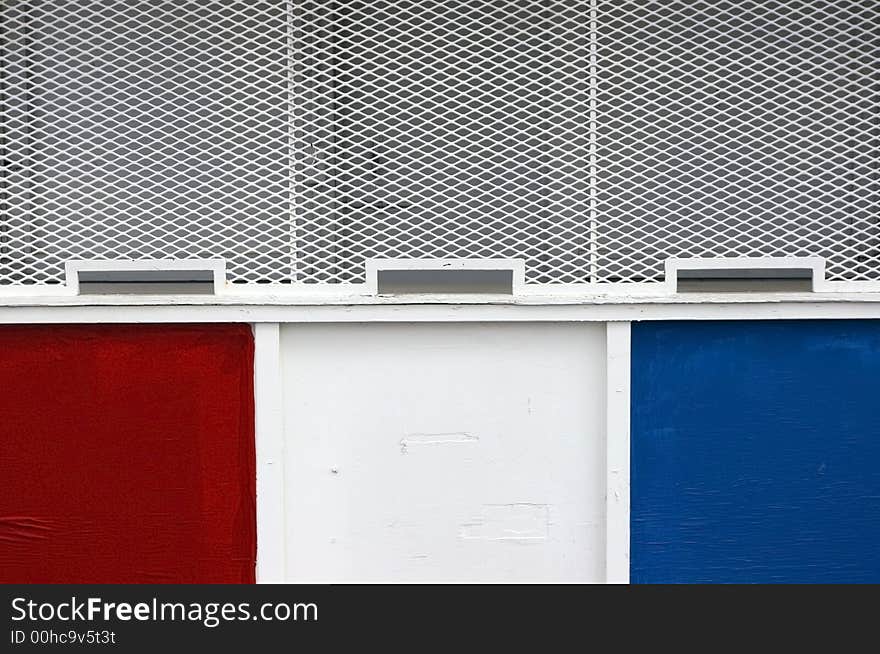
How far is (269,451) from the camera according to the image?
317 centimetres

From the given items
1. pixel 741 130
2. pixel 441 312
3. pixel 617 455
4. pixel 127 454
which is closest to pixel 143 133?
pixel 127 454

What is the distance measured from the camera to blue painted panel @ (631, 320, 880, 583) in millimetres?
3152

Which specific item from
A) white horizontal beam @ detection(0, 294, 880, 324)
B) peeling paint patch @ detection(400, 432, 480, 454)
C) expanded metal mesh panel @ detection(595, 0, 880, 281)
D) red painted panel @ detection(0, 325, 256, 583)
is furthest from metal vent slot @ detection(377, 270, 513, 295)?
red painted panel @ detection(0, 325, 256, 583)

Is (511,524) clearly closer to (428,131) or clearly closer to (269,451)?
(269,451)

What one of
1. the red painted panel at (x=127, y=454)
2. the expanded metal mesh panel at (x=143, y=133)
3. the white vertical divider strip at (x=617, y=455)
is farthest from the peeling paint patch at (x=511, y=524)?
the expanded metal mesh panel at (x=143, y=133)

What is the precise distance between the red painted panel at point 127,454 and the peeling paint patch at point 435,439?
22.1 inches

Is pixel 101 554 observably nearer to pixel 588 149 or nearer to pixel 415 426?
pixel 415 426

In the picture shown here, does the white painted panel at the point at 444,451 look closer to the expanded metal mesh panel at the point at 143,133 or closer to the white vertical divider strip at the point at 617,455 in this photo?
the white vertical divider strip at the point at 617,455

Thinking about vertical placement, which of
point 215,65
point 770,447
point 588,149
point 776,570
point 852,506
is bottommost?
point 776,570

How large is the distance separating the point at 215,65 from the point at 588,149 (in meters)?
1.46

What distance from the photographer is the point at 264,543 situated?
10.5 ft

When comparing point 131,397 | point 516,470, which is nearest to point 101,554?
point 131,397

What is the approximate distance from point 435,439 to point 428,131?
1.13 meters

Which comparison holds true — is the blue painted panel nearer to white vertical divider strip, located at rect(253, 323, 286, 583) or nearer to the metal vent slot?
the metal vent slot
